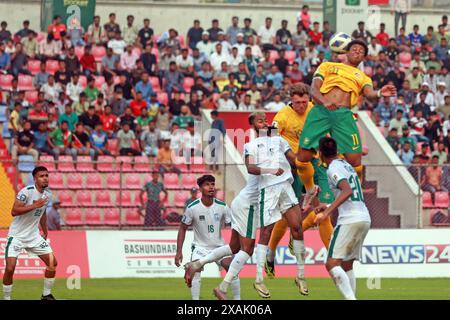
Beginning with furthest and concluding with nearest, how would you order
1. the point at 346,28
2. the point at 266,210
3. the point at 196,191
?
1. the point at 346,28
2. the point at 196,191
3. the point at 266,210

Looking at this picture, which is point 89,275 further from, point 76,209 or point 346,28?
point 346,28

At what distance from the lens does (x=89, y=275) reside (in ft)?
82.0

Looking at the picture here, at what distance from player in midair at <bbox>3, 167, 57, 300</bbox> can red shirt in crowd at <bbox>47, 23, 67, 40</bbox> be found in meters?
16.0

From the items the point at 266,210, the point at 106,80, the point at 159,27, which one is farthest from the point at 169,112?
the point at 266,210

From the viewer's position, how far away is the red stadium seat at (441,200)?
29.1 metres

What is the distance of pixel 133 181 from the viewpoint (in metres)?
28.4

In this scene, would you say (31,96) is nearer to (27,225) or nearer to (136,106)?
(136,106)

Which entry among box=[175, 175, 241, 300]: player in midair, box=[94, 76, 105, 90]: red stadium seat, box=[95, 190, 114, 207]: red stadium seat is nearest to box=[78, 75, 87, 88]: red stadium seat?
box=[94, 76, 105, 90]: red stadium seat

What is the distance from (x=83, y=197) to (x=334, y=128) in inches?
467

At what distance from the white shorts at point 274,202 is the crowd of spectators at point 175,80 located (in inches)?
419

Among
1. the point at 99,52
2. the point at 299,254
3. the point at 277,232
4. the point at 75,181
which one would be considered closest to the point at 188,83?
the point at 99,52

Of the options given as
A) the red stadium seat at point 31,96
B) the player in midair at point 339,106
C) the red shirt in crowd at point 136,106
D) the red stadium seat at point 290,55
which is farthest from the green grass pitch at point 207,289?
the red stadium seat at point 290,55

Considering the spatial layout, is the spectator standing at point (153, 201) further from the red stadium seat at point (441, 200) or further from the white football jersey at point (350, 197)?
the white football jersey at point (350, 197)

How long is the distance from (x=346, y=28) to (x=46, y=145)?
11.6 m
